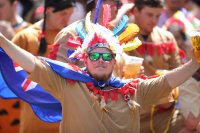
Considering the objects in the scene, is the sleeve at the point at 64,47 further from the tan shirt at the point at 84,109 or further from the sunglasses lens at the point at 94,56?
the tan shirt at the point at 84,109

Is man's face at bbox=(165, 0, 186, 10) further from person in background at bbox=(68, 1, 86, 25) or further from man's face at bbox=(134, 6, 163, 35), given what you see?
man's face at bbox=(134, 6, 163, 35)

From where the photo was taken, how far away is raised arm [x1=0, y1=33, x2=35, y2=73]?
12.2ft

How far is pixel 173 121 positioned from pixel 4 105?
8.15ft

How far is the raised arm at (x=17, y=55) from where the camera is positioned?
3725 millimetres

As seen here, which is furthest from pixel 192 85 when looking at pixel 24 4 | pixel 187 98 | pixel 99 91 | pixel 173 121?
pixel 24 4

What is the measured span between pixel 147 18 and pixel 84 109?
2560mm

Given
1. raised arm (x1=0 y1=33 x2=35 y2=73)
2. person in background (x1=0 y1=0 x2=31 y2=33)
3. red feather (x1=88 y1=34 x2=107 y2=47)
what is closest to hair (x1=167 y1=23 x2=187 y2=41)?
person in background (x1=0 y1=0 x2=31 y2=33)

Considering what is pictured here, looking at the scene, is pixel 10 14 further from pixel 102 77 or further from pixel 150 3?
pixel 102 77

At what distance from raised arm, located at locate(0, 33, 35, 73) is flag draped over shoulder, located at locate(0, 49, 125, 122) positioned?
10.3 inches

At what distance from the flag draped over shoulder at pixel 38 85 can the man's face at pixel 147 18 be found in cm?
206

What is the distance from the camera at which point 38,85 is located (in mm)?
4410

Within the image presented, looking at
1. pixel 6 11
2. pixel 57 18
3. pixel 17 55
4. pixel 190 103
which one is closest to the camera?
pixel 17 55

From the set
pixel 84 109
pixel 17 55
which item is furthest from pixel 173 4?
pixel 17 55

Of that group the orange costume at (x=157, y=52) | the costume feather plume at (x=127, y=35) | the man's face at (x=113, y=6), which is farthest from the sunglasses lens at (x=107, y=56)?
the orange costume at (x=157, y=52)
